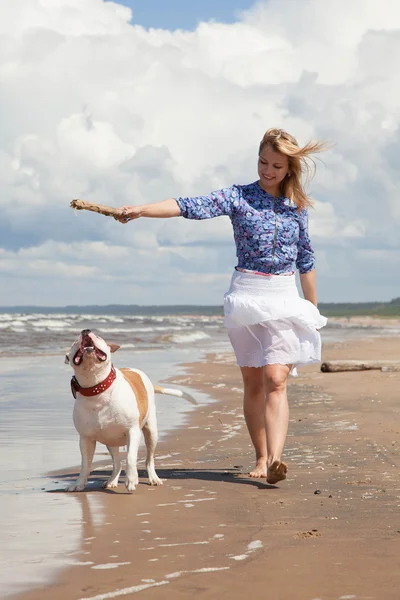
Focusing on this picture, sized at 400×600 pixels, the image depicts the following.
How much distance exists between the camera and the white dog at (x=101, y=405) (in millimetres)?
5391

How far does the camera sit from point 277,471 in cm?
526

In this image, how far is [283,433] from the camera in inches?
222

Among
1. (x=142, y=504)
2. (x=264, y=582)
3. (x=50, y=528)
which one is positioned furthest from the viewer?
(x=142, y=504)

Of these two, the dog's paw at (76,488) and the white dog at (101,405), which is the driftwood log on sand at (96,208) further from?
the dog's paw at (76,488)

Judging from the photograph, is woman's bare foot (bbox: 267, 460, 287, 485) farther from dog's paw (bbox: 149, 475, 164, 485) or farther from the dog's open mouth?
the dog's open mouth

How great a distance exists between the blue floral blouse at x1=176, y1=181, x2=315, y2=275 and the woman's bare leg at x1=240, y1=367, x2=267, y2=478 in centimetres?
79

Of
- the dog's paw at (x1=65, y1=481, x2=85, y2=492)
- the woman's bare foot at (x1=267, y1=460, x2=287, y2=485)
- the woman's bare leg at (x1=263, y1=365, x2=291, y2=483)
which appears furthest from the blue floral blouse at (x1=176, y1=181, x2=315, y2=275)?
the dog's paw at (x1=65, y1=481, x2=85, y2=492)

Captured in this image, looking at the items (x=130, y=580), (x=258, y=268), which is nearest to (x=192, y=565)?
(x=130, y=580)

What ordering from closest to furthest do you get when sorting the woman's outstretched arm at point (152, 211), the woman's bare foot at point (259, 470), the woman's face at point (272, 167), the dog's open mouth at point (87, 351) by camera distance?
the woman's outstretched arm at point (152, 211) → the dog's open mouth at point (87, 351) → the woman's face at point (272, 167) → the woman's bare foot at point (259, 470)

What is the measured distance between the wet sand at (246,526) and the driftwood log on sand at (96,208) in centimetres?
168

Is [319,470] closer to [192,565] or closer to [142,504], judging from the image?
[142,504]

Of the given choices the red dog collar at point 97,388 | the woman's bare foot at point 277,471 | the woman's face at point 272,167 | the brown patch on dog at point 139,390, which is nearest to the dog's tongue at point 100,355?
the red dog collar at point 97,388

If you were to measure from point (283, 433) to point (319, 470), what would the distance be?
654mm

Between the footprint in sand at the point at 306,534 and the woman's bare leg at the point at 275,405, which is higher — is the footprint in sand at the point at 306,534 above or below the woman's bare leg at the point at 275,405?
below
